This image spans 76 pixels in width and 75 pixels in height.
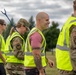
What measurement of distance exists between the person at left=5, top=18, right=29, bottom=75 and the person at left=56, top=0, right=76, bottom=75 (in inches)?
93.2

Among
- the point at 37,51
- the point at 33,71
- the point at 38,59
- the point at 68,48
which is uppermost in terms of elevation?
the point at 68,48

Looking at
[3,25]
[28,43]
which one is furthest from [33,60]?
[3,25]

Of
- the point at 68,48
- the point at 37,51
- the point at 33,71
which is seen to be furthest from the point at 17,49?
the point at 68,48

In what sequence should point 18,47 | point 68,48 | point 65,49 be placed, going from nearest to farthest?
point 68,48, point 65,49, point 18,47

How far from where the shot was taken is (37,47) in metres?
7.46

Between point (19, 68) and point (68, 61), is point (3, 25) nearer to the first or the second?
point (19, 68)

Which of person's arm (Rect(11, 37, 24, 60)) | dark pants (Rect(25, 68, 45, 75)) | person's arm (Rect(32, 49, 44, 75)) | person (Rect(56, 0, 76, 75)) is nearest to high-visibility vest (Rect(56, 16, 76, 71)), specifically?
person (Rect(56, 0, 76, 75))

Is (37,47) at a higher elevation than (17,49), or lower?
higher

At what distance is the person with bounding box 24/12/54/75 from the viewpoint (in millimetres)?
7477

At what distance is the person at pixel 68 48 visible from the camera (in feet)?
20.9

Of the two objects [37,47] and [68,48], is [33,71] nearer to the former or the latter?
[37,47]

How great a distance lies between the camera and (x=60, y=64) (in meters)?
6.73

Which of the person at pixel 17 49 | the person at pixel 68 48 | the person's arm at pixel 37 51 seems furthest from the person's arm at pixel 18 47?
the person at pixel 68 48

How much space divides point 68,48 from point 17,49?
264 cm
